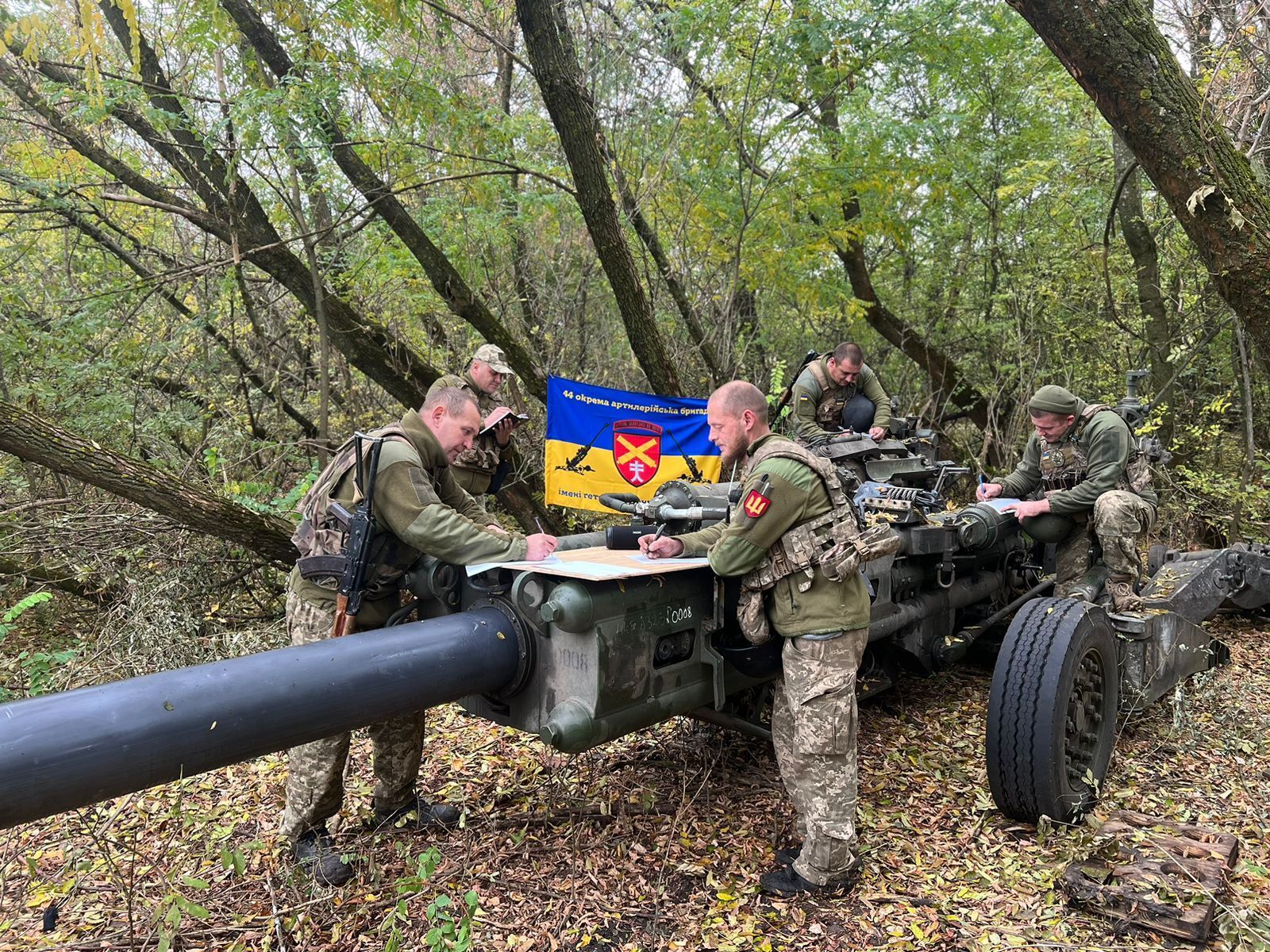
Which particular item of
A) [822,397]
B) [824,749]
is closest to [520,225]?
[822,397]

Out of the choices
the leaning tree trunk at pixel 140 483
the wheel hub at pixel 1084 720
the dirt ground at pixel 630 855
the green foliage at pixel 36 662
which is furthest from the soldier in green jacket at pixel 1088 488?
the green foliage at pixel 36 662

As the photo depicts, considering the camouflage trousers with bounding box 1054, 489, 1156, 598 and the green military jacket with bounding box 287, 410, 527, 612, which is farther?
the camouflage trousers with bounding box 1054, 489, 1156, 598

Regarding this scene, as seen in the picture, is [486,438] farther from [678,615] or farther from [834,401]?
[834,401]

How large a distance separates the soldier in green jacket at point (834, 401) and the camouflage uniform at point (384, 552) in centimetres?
375

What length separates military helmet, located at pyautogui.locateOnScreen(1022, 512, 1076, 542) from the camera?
18.5 feet

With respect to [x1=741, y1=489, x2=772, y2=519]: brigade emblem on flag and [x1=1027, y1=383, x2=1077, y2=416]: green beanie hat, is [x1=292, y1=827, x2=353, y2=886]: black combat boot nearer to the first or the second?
[x1=741, y1=489, x2=772, y2=519]: brigade emblem on flag

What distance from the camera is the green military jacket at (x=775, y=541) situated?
10.3 feet

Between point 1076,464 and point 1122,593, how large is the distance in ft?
2.97

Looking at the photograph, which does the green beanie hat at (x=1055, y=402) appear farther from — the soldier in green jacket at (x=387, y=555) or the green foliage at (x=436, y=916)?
the green foliage at (x=436, y=916)

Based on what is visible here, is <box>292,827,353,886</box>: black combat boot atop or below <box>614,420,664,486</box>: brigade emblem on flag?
below

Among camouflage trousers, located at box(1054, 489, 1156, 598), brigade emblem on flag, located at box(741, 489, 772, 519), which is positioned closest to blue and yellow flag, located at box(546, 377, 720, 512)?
camouflage trousers, located at box(1054, 489, 1156, 598)

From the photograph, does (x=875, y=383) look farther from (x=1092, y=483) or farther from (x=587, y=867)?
(x=587, y=867)

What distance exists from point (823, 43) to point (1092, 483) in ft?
17.8

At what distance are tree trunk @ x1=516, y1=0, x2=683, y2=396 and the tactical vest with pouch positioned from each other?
429 cm
